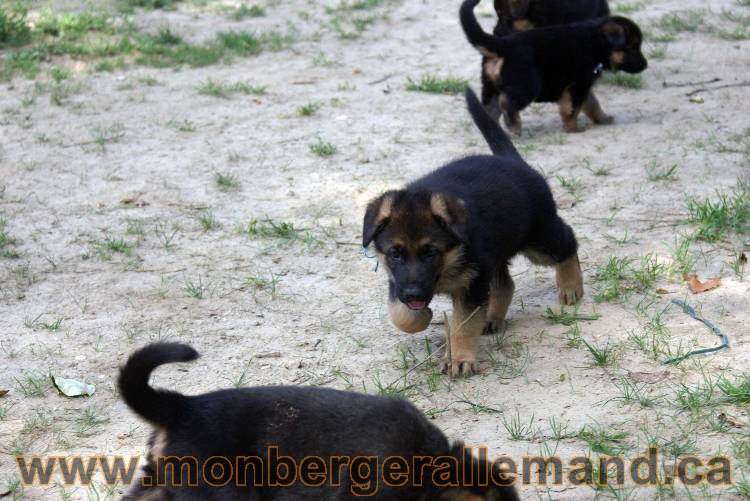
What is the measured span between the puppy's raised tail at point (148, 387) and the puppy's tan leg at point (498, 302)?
2.13 m

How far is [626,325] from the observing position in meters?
4.55

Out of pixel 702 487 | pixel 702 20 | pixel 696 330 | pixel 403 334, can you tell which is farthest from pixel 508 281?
pixel 702 20

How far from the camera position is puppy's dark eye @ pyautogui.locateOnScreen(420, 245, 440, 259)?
4223 mm

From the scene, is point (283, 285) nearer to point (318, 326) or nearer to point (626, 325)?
point (318, 326)

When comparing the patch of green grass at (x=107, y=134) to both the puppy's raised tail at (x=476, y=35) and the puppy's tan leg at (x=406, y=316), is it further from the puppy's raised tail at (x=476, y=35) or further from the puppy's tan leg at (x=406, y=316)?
the puppy's tan leg at (x=406, y=316)

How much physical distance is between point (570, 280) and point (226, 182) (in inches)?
106

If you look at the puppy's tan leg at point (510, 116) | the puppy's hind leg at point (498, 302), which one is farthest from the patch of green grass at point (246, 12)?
the puppy's hind leg at point (498, 302)

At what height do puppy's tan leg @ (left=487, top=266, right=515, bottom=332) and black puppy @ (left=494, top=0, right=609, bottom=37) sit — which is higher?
black puppy @ (left=494, top=0, right=609, bottom=37)

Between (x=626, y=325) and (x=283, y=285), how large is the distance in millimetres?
1811

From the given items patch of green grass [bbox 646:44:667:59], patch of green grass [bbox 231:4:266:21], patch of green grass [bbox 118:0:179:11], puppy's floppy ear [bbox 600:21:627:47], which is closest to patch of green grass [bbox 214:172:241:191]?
puppy's floppy ear [bbox 600:21:627:47]

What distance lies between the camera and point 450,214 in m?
4.19

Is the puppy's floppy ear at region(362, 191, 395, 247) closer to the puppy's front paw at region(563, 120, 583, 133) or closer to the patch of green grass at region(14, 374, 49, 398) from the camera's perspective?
the patch of green grass at region(14, 374, 49, 398)

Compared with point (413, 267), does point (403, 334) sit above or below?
below

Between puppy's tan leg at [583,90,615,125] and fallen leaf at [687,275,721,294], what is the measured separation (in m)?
2.90
